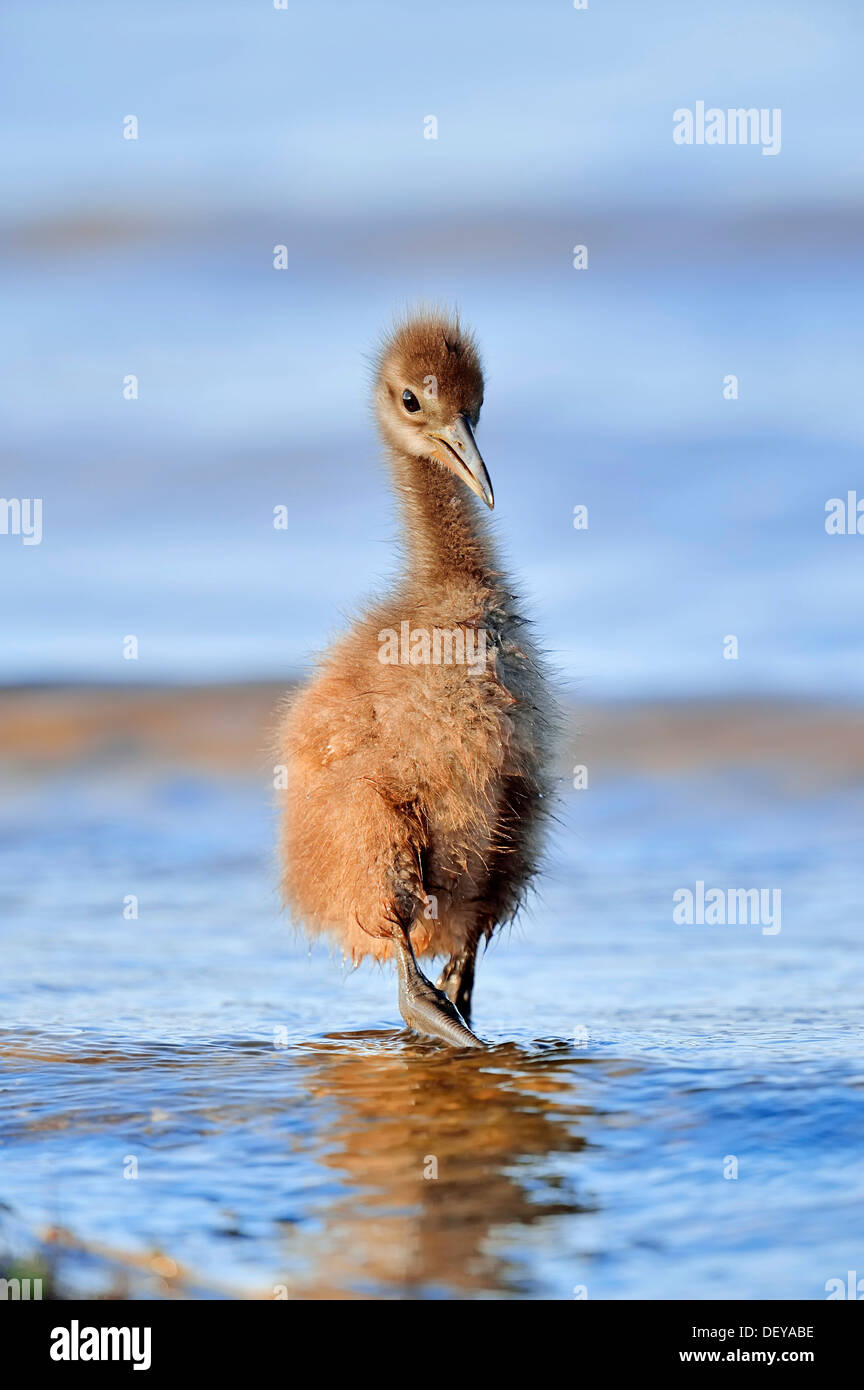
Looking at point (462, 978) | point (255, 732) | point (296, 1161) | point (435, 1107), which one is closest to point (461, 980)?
point (462, 978)

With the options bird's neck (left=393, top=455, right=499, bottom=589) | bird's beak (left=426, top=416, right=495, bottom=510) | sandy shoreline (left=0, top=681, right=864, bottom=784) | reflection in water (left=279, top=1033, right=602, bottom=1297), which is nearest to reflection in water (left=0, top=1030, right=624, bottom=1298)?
reflection in water (left=279, top=1033, right=602, bottom=1297)

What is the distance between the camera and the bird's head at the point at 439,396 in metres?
5.88

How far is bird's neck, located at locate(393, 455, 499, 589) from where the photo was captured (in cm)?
570

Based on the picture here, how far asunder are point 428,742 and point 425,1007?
0.89 metres

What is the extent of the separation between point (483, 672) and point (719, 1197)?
6.48ft

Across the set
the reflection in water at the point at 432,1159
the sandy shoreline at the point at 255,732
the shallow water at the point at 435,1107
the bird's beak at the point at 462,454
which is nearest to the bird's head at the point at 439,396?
the bird's beak at the point at 462,454

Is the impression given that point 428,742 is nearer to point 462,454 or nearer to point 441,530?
point 441,530

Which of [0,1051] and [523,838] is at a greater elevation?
[523,838]

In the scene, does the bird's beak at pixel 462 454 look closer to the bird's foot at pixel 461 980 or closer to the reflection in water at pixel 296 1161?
the bird's foot at pixel 461 980

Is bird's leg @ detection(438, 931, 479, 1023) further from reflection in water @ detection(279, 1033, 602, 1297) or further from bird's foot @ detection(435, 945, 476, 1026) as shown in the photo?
reflection in water @ detection(279, 1033, 602, 1297)

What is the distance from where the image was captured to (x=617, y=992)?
261 inches

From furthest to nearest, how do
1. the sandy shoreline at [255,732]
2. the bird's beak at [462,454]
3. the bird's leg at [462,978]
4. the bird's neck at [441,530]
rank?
1. the sandy shoreline at [255,732]
2. the bird's leg at [462,978]
3. the bird's beak at [462,454]
4. the bird's neck at [441,530]

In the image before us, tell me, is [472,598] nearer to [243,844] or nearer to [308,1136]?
[308,1136]
